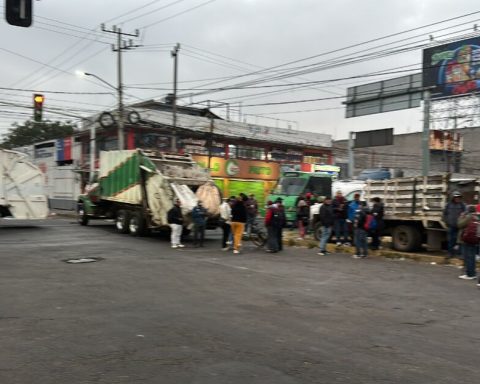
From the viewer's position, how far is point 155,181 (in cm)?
1702

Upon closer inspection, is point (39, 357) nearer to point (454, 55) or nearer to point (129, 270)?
point (129, 270)

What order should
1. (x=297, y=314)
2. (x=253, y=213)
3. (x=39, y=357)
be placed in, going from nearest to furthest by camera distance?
(x=39, y=357) → (x=297, y=314) → (x=253, y=213)

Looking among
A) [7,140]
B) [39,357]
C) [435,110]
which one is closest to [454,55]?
[435,110]

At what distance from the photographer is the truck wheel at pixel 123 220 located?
18.9 meters

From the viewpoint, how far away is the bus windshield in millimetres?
20827

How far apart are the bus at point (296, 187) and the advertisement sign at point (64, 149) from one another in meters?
22.7

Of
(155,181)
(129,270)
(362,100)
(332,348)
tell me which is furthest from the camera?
(362,100)

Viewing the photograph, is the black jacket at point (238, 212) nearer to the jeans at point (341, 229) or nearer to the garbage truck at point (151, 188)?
the garbage truck at point (151, 188)

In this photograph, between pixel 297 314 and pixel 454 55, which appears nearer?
pixel 297 314

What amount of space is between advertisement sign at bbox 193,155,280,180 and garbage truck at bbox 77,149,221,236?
15.5m

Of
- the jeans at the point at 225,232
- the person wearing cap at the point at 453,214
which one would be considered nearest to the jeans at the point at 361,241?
the person wearing cap at the point at 453,214

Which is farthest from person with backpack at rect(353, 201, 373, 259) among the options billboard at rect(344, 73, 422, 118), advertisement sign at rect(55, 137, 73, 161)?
advertisement sign at rect(55, 137, 73, 161)

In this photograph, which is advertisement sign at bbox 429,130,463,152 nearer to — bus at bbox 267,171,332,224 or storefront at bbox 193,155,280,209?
storefront at bbox 193,155,280,209

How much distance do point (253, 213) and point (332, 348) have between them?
45.0 feet
